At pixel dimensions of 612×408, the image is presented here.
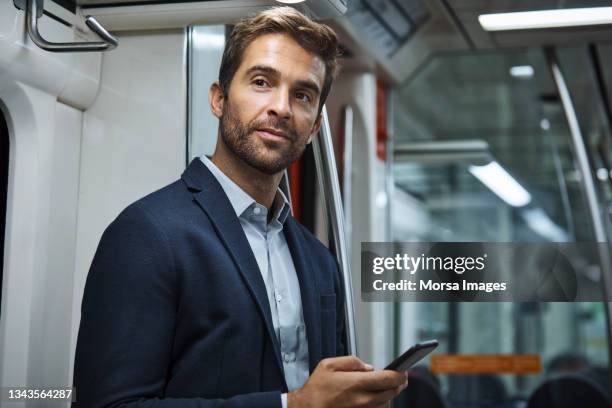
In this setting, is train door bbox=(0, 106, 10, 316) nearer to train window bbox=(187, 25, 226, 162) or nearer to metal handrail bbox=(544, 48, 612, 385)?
train window bbox=(187, 25, 226, 162)

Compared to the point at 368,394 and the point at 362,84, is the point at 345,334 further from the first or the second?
the point at 362,84

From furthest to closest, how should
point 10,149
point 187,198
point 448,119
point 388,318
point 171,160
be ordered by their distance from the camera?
1. point 448,119
2. point 388,318
3. point 171,160
4. point 10,149
5. point 187,198

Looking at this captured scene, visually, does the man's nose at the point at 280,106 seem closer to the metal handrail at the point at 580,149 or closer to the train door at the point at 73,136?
the train door at the point at 73,136

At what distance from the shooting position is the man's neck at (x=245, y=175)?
1457 mm

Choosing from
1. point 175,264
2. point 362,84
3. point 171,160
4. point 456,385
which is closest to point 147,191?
point 171,160

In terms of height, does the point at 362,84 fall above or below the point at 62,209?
above

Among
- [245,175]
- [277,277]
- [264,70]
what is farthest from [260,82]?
[277,277]

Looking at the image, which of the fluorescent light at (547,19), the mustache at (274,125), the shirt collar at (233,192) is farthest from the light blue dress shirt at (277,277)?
the fluorescent light at (547,19)

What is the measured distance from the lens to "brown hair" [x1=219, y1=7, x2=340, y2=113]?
56.9 inches

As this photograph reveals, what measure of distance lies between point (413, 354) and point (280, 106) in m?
0.44

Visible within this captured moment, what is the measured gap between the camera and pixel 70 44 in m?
1.44

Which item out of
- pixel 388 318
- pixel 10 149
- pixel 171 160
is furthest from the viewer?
pixel 388 318

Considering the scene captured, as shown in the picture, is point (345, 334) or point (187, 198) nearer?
point (187, 198)

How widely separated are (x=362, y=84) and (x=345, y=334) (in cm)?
134
